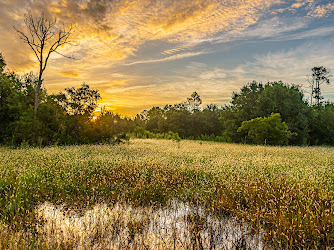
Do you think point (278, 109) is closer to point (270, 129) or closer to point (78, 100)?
point (270, 129)

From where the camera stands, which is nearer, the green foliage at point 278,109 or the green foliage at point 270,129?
the green foliage at point 270,129

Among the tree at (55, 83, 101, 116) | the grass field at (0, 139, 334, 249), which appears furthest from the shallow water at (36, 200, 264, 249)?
the tree at (55, 83, 101, 116)

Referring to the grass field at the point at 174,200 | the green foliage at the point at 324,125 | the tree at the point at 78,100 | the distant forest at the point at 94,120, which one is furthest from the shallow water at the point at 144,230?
the green foliage at the point at 324,125

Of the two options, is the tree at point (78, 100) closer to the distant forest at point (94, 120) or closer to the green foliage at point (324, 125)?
the distant forest at point (94, 120)

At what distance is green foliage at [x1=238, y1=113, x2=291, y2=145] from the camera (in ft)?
69.0

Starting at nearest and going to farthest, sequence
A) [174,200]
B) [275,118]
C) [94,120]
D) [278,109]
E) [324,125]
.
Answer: [174,200], [94,120], [275,118], [278,109], [324,125]

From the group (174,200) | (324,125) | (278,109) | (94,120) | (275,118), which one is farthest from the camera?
(324,125)

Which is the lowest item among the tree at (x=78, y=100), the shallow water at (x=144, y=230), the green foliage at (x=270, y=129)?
the shallow water at (x=144, y=230)

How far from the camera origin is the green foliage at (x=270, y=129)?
69.0 feet

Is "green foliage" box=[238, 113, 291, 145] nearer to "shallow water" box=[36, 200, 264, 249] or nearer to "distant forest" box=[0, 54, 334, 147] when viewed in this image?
"distant forest" box=[0, 54, 334, 147]

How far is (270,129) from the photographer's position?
2141cm

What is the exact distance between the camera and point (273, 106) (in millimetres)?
26484

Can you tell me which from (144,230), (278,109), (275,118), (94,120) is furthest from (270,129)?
(144,230)

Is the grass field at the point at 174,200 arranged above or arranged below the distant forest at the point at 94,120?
below
